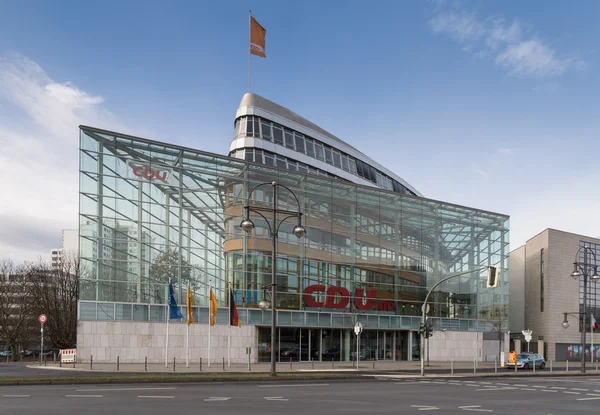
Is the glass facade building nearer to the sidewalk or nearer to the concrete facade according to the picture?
the sidewalk

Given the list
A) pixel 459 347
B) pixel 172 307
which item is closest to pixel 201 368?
pixel 172 307

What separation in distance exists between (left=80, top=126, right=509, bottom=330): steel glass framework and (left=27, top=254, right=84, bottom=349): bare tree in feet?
82.9

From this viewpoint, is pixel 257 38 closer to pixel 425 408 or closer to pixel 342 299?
pixel 342 299

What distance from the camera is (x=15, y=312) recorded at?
241ft

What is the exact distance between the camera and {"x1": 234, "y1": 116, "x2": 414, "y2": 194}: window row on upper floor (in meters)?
64.1

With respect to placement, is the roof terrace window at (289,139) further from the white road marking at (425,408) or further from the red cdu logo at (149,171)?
the white road marking at (425,408)

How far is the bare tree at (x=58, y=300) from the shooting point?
221 ft

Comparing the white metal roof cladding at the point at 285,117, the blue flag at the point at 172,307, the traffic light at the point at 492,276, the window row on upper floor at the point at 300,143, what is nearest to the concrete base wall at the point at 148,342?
the blue flag at the point at 172,307

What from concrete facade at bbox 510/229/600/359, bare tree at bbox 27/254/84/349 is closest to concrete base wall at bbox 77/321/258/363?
bare tree at bbox 27/254/84/349

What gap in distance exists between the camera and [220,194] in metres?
47.1

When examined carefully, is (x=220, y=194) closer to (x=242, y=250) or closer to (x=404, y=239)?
(x=242, y=250)

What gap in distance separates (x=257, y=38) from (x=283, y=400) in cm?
4594

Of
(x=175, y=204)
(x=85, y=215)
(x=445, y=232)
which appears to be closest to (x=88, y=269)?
(x=85, y=215)

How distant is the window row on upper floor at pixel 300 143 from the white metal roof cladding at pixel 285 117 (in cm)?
46
